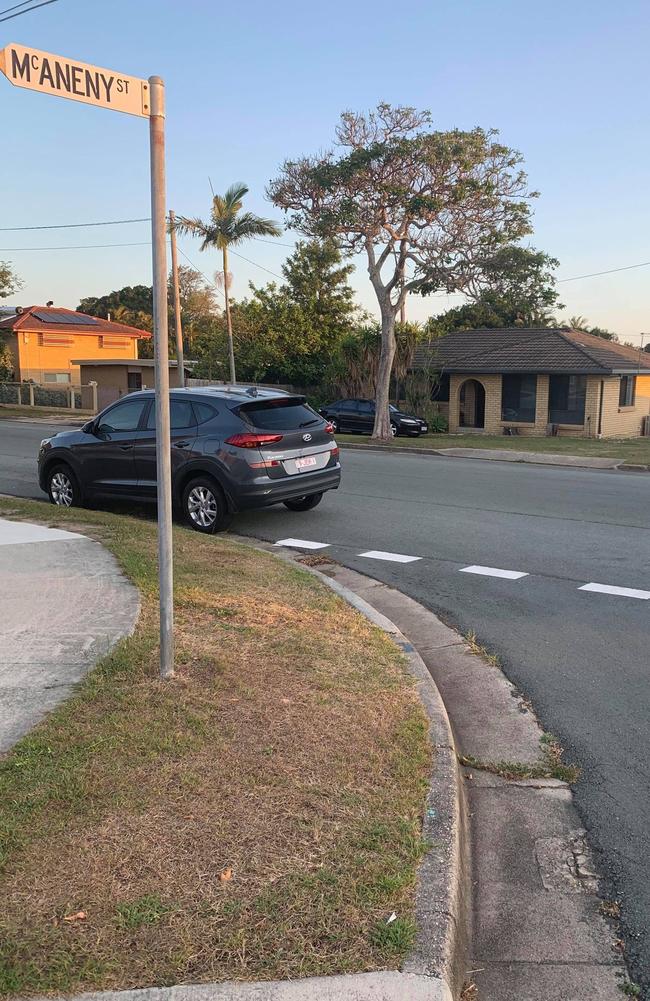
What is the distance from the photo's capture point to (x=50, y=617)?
6387 mm

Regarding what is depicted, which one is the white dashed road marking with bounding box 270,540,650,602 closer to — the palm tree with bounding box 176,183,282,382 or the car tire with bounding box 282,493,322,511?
the car tire with bounding box 282,493,322,511

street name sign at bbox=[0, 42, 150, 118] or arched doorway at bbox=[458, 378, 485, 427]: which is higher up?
street name sign at bbox=[0, 42, 150, 118]

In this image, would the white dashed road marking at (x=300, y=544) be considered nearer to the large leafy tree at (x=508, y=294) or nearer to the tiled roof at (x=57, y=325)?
the large leafy tree at (x=508, y=294)

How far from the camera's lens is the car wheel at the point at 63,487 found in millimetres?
12211

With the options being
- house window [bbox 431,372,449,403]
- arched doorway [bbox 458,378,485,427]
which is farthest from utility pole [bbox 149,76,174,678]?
arched doorway [bbox 458,378,485,427]

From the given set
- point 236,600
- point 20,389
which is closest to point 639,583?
point 236,600

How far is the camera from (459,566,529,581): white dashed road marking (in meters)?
8.71

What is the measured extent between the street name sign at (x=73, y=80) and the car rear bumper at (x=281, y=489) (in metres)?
6.26

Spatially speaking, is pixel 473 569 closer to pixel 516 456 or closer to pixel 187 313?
pixel 516 456

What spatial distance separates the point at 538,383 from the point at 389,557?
25606 millimetres

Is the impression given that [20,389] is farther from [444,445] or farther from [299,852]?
[299,852]

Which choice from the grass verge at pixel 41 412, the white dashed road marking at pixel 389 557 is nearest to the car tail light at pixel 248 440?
the white dashed road marking at pixel 389 557

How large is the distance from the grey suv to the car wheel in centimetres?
8

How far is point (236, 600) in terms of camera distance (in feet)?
22.6
